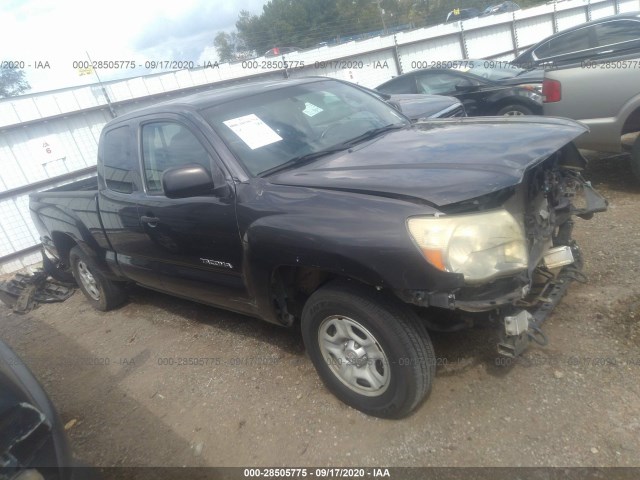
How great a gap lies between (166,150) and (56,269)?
144 inches

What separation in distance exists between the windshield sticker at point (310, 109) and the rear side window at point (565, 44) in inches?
238

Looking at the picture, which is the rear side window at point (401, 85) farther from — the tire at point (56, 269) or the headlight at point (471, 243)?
the headlight at point (471, 243)

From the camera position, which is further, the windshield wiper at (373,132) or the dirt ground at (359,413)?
the windshield wiper at (373,132)

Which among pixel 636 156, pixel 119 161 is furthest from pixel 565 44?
pixel 119 161

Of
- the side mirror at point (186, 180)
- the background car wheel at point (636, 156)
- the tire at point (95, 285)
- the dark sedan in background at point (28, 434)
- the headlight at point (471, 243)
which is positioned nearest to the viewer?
the dark sedan in background at point (28, 434)

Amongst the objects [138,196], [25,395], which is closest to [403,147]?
[138,196]

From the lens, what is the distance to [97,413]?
135 inches

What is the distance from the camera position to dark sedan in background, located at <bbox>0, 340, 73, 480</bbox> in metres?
1.72

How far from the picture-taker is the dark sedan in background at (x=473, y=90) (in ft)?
22.3

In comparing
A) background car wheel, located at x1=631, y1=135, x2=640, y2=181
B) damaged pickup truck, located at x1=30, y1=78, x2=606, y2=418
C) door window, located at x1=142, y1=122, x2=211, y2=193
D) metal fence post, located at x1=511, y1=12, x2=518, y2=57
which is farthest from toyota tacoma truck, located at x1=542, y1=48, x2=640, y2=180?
metal fence post, located at x1=511, y1=12, x2=518, y2=57

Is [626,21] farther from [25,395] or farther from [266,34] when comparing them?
[266,34]

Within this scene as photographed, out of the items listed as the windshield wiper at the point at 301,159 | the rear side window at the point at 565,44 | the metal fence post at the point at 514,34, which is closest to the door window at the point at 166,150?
the windshield wiper at the point at 301,159

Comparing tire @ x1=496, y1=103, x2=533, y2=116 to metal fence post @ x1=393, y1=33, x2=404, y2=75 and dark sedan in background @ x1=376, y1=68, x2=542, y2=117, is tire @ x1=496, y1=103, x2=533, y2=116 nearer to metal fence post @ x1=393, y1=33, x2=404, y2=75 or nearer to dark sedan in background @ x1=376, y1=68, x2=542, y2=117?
dark sedan in background @ x1=376, y1=68, x2=542, y2=117

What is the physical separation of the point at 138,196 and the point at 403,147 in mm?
2070
